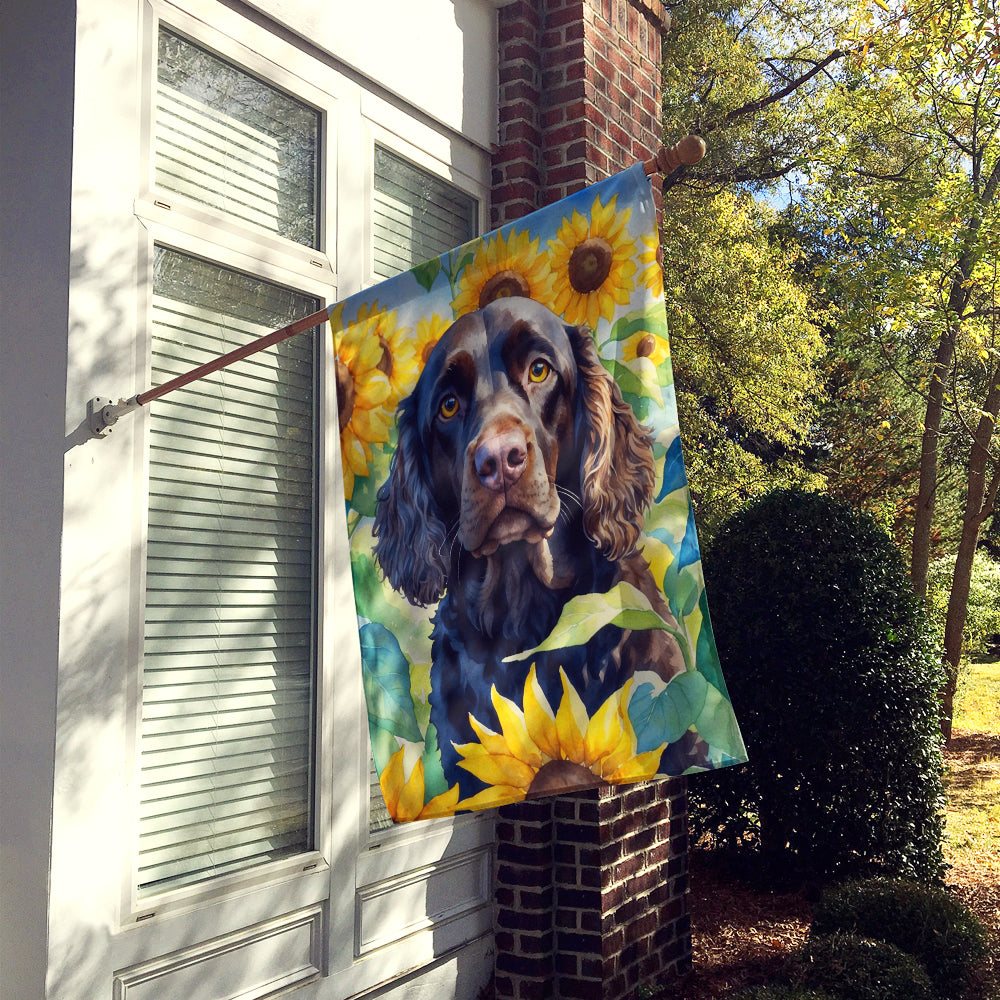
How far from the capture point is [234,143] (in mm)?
3500

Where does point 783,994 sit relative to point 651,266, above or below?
below

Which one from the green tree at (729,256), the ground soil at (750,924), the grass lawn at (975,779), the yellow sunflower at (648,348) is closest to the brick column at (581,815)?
the ground soil at (750,924)

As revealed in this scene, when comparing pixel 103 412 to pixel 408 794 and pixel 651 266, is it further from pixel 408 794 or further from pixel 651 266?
pixel 651 266

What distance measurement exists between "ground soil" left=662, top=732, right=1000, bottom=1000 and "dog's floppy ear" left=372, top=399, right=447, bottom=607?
293 centimetres

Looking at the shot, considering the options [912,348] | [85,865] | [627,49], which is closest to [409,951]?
[85,865]

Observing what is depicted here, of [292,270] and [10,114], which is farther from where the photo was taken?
[292,270]

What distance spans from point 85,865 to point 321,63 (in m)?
2.92

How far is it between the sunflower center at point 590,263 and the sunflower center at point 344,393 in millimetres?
678

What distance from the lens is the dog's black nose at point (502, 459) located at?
8.47 ft

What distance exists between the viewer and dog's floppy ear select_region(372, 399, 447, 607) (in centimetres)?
270

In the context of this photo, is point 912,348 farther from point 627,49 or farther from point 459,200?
point 459,200

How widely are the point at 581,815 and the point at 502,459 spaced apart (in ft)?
7.77

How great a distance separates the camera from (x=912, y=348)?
1137cm

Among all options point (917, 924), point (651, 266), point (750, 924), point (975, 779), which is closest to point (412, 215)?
point (651, 266)
